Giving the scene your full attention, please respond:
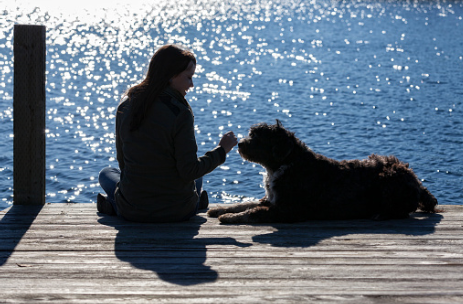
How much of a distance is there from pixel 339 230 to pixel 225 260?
1856 millimetres

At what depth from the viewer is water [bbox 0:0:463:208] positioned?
1905 cm

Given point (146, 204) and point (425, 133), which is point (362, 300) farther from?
point (425, 133)

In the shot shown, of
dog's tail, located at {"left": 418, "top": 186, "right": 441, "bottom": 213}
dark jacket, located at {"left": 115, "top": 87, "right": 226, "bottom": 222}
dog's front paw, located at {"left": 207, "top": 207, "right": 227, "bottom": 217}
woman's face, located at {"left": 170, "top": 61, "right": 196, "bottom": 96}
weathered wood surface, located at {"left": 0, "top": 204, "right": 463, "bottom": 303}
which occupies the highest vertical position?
woman's face, located at {"left": 170, "top": 61, "right": 196, "bottom": 96}

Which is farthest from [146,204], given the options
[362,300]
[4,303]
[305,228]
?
[362,300]

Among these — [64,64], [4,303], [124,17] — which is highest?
[124,17]

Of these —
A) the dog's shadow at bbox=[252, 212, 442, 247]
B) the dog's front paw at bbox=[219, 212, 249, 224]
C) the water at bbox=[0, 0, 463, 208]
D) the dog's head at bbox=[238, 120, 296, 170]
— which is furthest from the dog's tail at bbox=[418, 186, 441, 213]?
the water at bbox=[0, 0, 463, 208]

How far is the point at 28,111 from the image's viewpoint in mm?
8375

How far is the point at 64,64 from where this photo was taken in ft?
111

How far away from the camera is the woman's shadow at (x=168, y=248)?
5871 millimetres

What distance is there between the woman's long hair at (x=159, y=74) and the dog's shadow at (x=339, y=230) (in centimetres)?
190

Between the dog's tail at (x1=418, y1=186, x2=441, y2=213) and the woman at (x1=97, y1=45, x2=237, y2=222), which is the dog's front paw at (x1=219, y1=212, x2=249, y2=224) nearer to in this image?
the woman at (x1=97, y1=45, x2=237, y2=222)

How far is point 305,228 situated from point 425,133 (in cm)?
1685

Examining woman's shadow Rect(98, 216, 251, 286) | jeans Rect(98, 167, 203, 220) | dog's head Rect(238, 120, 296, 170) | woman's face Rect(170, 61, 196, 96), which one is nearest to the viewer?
woman's shadow Rect(98, 216, 251, 286)

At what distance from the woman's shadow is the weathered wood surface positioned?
0.01 meters
